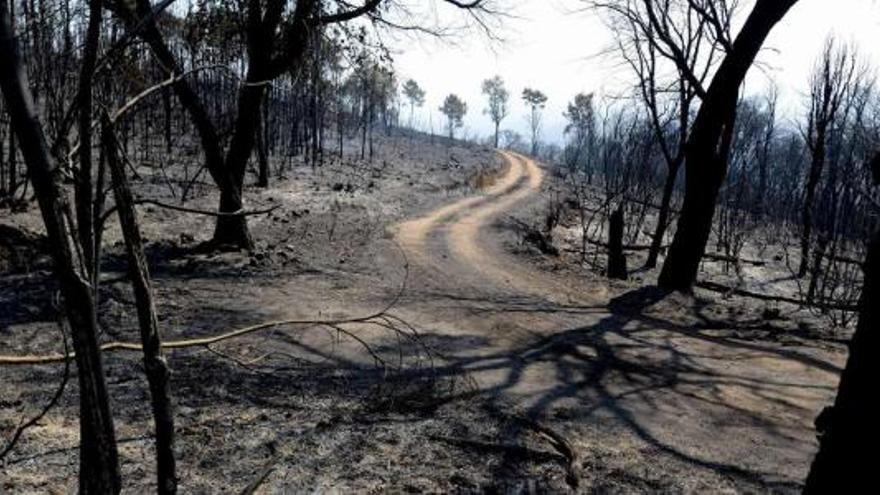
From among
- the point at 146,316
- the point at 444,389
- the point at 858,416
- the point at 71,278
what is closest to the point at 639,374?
the point at 444,389

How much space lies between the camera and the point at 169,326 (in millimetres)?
8070

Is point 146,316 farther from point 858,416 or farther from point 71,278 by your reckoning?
point 858,416

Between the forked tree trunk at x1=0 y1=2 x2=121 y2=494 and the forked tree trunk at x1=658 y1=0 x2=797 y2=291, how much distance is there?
401 inches

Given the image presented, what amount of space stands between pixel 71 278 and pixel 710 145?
1039cm

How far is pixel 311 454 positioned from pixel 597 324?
206 inches

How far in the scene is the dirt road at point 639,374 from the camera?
5.41 metres

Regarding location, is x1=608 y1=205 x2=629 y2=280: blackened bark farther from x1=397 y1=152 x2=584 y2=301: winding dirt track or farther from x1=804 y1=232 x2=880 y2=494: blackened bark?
x1=804 y1=232 x2=880 y2=494: blackened bark

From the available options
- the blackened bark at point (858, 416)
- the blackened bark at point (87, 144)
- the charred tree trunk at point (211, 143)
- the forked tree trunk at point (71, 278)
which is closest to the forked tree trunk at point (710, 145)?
the charred tree trunk at point (211, 143)

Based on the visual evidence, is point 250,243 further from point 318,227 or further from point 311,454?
point 311,454

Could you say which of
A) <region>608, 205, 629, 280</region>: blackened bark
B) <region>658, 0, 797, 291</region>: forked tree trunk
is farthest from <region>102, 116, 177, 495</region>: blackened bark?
<region>608, 205, 629, 280</region>: blackened bark

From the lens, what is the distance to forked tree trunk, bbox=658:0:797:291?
10297 millimetres

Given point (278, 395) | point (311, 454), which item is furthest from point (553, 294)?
point (311, 454)

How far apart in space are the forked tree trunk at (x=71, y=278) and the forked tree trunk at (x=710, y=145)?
10.2 metres

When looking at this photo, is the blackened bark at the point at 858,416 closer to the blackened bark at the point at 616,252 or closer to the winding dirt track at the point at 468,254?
the winding dirt track at the point at 468,254
